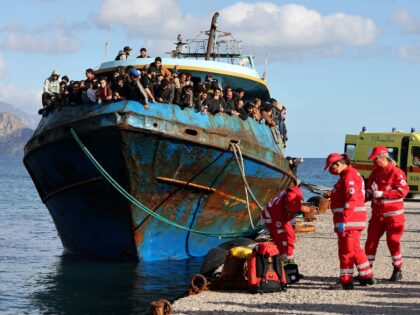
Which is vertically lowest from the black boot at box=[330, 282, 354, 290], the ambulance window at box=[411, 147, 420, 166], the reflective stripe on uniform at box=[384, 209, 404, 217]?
the black boot at box=[330, 282, 354, 290]

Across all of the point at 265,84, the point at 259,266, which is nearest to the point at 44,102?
the point at 265,84

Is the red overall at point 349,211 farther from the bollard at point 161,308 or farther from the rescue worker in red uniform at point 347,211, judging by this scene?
the bollard at point 161,308

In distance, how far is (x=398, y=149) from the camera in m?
28.9

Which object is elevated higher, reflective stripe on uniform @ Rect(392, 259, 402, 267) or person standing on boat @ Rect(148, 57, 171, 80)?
person standing on boat @ Rect(148, 57, 171, 80)

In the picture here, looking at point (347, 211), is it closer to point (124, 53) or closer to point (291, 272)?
point (291, 272)

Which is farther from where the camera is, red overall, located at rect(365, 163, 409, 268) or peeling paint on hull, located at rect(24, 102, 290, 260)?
peeling paint on hull, located at rect(24, 102, 290, 260)

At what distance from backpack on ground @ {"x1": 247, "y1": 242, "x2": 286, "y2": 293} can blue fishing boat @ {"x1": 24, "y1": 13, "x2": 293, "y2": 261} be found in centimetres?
504

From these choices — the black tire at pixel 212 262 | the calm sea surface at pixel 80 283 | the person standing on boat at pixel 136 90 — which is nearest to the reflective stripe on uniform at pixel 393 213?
the black tire at pixel 212 262

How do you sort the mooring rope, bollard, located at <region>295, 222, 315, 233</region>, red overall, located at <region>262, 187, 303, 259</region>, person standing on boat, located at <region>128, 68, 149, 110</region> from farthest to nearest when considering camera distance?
1. bollard, located at <region>295, 222, 315, 233</region>
2. the mooring rope
3. person standing on boat, located at <region>128, 68, 149, 110</region>
4. red overall, located at <region>262, 187, 303, 259</region>

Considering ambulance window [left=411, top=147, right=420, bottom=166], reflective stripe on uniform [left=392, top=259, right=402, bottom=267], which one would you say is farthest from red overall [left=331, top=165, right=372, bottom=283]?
ambulance window [left=411, top=147, right=420, bottom=166]

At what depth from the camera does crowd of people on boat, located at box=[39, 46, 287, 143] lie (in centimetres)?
1430

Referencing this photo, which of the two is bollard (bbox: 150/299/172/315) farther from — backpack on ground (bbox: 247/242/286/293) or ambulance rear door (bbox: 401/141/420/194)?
ambulance rear door (bbox: 401/141/420/194)

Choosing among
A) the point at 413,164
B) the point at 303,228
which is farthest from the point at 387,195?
the point at 413,164

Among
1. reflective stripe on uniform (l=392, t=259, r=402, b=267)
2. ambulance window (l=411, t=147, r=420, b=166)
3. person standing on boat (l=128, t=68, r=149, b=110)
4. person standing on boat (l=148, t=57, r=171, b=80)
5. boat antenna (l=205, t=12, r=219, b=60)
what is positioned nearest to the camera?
reflective stripe on uniform (l=392, t=259, r=402, b=267)
